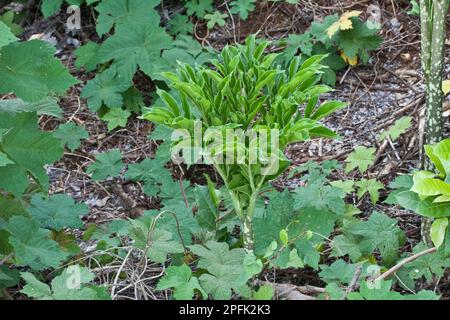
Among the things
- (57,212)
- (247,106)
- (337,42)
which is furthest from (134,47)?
(247,106)

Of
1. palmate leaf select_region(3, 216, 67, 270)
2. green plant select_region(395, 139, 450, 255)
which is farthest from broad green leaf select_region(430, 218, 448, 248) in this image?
palmate leaf select_region(3, 216, 67, 270)

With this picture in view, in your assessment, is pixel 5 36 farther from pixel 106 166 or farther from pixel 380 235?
pixel 380 235

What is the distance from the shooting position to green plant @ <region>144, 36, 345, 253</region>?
286 centimetres

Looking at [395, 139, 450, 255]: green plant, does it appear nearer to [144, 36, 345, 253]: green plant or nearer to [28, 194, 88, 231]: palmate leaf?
[144, 36, 345, 253]: green plant

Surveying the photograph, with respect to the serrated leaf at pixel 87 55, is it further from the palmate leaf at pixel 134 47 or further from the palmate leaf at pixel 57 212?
the palmate leaf at pixel 57 212

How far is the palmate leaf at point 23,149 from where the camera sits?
2945 mm

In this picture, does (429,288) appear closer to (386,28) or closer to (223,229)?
(223,229)

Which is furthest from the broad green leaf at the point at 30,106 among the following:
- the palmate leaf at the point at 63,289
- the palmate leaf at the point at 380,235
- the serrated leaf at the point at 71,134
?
the palmate leaf at the point at 380,235

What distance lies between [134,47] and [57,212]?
4.68 ft

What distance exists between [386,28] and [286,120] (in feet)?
7.06

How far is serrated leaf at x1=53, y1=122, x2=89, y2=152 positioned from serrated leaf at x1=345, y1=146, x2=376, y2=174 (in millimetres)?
1455

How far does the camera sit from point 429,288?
3189 millimetres

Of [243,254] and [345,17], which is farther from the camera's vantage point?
[345,17]
